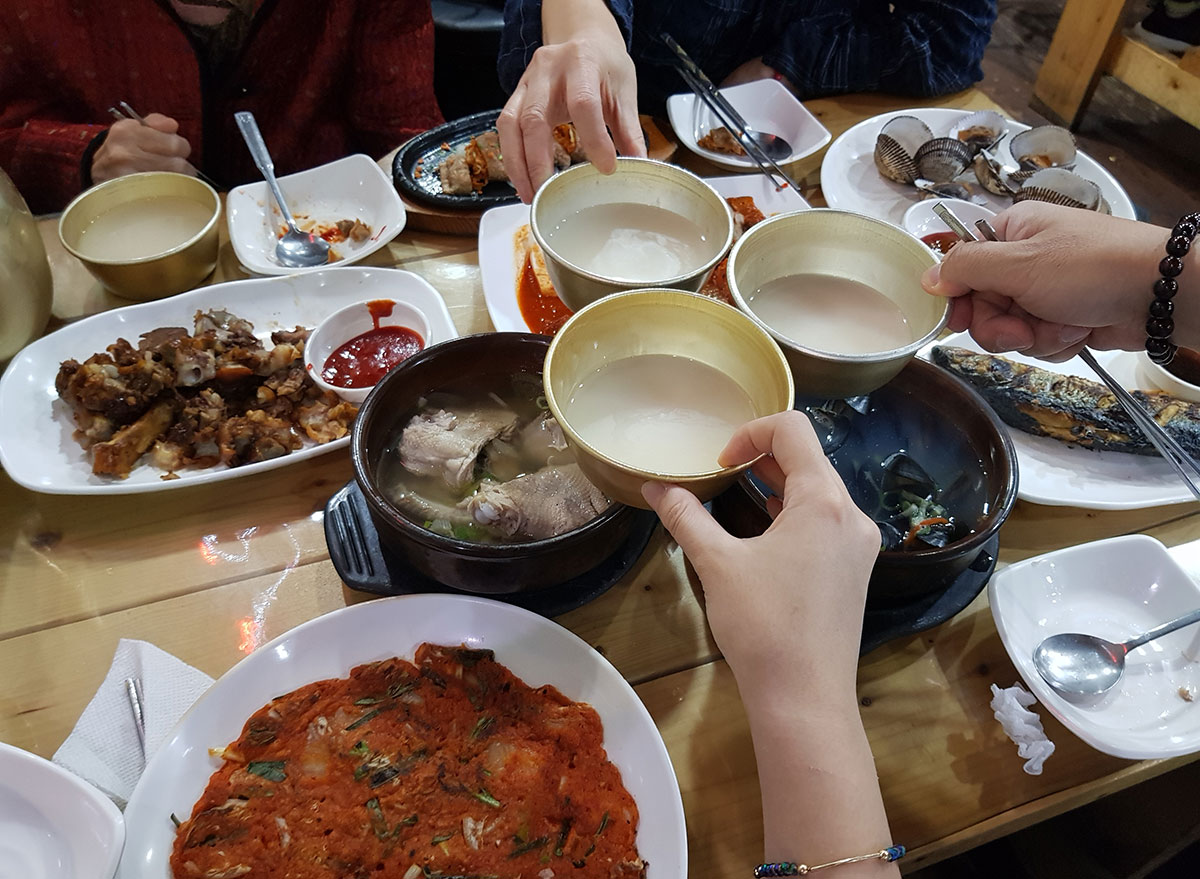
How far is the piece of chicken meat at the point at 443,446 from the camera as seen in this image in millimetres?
1268

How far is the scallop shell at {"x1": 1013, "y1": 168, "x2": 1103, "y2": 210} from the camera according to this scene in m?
1.98

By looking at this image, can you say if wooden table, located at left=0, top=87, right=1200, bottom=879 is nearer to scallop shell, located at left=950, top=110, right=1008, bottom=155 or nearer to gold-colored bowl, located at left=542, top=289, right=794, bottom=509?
gold-colored bowl, located at left=542, top=289, right=794, bottom=509

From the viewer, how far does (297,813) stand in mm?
993

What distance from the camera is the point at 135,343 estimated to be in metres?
1.59

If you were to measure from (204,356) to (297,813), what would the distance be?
35.9 inches

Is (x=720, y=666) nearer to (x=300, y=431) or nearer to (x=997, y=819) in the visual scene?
(x=997, y=819)

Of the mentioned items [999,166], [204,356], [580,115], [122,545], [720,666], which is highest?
[580,115]

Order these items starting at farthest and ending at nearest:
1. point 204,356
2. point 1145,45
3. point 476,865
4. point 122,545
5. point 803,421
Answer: point 1145,45, point 204,356, point 122,545, point 476,865, point 803,421

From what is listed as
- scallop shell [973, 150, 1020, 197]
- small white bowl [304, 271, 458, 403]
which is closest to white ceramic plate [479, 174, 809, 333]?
small white bowl [304, 271, 458, 403]

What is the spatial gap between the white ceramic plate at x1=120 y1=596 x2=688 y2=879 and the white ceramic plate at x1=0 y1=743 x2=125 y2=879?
0.22 feet

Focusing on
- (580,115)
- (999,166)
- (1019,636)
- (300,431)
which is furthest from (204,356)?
(999,166)

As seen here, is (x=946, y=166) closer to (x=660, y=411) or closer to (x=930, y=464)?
(x=930, y=464)

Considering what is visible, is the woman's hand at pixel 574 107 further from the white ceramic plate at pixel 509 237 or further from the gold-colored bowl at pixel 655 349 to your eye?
the gold-colored bowl at pixel 655 349

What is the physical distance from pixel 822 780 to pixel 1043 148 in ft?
7.31
